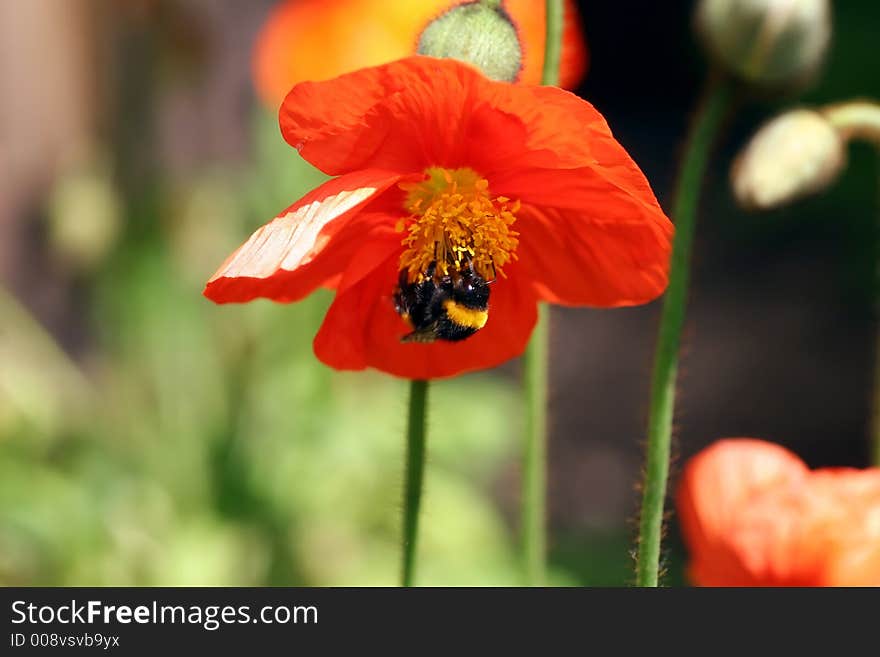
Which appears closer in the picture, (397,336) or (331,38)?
(397,336)

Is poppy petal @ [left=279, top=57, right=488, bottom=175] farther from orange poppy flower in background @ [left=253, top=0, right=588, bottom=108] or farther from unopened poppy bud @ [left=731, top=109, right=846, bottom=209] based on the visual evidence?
orange poppy flower in background @ [left=253, top=0, right=588, bottom=108]

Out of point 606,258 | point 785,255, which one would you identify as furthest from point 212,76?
point 606,258

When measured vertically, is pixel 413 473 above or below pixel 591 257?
below

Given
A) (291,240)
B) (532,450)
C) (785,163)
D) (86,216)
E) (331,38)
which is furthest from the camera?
(86,216)

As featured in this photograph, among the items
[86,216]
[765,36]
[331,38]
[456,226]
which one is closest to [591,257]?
[456,226]

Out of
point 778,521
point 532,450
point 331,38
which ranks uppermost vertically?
point 331,38

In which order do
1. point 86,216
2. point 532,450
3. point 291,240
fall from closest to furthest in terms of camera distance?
point 291,240
point 532,450
point 86,216

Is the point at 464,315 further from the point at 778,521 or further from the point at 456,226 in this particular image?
the point at 778,521

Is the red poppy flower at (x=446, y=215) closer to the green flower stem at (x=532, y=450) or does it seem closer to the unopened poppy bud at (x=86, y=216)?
the green flower stem at (x=532, y=450)
